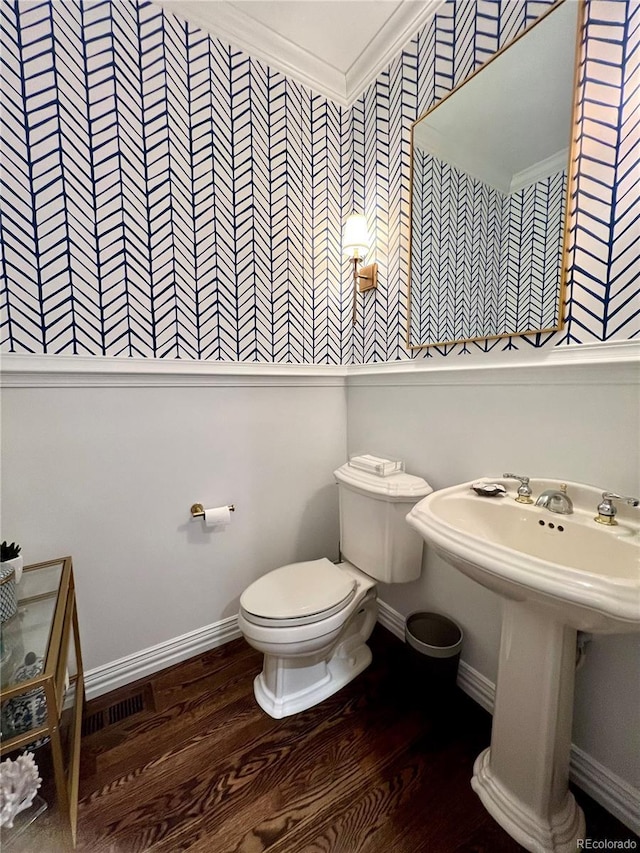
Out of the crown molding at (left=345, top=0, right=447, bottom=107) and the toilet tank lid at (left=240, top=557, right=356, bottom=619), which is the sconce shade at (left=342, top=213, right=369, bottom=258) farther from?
the toilet tank lid at (left=240, top=557, right=356, bottom=619)

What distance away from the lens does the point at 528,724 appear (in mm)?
846

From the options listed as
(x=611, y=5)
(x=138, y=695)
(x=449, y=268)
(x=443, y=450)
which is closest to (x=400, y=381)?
(x=443, y=450)

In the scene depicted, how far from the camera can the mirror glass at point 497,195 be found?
940mm

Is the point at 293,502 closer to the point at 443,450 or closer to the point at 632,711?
the point at 443,450

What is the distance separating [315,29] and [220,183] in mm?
689

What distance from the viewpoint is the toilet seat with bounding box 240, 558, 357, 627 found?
1.12m

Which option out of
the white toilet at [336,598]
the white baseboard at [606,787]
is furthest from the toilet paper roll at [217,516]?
the white baseboard at [606,787]

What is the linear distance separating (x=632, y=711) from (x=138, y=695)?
60.4 inches

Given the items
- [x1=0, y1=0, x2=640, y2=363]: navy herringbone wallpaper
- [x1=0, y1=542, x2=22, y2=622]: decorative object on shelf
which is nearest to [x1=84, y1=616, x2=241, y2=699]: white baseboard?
[x1=0, y1=542, x2=22, y2=622]: decorative object on shelf

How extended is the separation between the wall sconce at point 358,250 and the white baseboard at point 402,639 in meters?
1.53

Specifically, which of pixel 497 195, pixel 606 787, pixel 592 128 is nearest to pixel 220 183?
pixel 497 195

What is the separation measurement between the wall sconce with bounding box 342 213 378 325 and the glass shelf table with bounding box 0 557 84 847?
1.57 meters

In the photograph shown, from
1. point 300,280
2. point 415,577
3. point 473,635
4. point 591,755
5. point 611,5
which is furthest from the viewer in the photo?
point 300,280

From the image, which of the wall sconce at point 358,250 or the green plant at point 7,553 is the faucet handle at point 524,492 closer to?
the wall sconce at point 358,250
